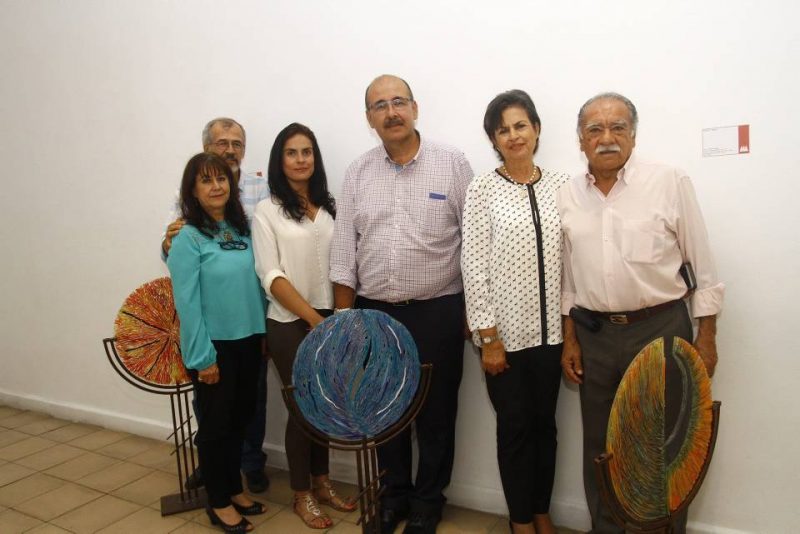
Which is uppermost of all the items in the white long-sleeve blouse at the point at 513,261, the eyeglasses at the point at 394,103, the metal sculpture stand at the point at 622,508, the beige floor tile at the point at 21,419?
the eyeglasses at the point at 394,103

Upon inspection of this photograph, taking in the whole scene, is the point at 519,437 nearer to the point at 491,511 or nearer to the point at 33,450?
the point at 491,511

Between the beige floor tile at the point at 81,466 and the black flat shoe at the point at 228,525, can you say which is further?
the beige floor tile at the point at 81,466

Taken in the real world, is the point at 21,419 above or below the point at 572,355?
below

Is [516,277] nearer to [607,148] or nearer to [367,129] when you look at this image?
[607,148]

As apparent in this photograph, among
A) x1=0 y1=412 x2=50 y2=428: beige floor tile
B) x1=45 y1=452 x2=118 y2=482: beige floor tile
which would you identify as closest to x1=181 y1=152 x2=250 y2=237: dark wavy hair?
x1=45 y1=452 x2=118 y2=482: beige floor tile

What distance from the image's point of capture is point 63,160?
3.54 metres

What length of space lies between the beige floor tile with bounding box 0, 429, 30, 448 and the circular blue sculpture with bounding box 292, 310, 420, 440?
289 centimetres

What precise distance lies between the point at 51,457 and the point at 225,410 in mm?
1710

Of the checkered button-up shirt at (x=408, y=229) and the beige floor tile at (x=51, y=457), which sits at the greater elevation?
the checkered button-up shirt at (x=408, y=229)

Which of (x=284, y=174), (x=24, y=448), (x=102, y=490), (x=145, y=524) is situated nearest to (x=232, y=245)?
(x=284, y=174)

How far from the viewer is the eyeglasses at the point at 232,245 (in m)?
2.17

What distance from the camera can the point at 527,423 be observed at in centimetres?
196

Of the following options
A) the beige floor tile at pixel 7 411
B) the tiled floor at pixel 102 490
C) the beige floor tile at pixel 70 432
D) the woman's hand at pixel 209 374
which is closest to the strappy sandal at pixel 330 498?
the tiled floor at pixel 102 490

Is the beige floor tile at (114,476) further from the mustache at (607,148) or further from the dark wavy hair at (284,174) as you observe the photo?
the mustache at (607,148)
